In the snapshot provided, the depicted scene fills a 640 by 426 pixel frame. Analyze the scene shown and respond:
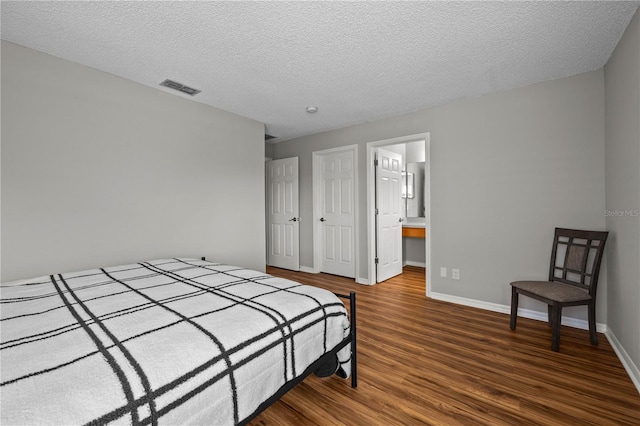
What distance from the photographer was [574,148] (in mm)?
2586

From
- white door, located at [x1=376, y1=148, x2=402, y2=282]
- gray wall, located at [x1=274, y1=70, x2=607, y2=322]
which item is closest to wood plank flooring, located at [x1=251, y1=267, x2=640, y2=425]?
gray wall, located at [x1=274, y1=70, x2=607, y2=322]

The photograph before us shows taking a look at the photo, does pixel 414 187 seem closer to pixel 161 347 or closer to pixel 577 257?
pixel 577 257

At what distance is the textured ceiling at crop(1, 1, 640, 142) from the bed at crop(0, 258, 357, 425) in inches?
67.9

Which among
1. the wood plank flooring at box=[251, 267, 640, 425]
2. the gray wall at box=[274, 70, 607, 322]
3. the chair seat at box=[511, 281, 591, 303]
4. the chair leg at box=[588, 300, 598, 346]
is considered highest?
the gray wall at box=[274, 70, 607, 322]

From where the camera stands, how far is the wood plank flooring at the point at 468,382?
150 centimetres

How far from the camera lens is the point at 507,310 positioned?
2918 millimetres

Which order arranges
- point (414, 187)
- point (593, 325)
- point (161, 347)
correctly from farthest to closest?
1. point (414, 187)
2. point (593, 325)
3. point (161, 347)

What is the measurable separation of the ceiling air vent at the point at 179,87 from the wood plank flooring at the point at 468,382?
2848 mm

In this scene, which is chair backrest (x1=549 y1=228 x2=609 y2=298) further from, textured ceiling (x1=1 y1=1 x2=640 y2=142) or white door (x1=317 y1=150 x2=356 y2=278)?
white door (x1=317 y1=150 x2=356 y2=278)

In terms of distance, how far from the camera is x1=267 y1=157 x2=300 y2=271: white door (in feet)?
16.1

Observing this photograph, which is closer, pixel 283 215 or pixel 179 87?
pixel 179 87

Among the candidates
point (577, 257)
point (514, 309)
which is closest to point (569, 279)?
point (577, 257)

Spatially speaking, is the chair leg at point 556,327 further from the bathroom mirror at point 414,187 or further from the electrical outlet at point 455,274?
the bathroom mirror at point 414,187

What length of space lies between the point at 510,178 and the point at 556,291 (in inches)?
46.5
